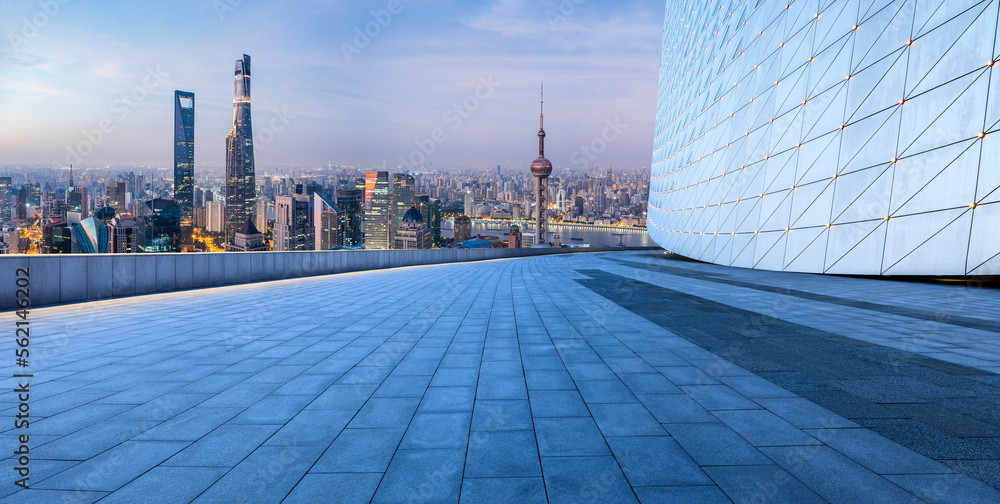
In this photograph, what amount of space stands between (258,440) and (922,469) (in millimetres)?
4699

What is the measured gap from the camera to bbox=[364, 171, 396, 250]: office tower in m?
101

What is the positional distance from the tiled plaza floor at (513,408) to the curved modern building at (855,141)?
489cm

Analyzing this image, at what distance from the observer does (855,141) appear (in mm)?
14828

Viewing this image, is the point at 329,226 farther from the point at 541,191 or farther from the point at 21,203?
the point at 541,191

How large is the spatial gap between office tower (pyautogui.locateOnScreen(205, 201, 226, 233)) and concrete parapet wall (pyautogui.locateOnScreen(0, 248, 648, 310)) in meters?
68.8

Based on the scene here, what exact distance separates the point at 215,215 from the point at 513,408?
90.0 metres

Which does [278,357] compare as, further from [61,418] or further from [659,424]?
[659,424]

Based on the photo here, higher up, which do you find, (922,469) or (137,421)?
(922,469)

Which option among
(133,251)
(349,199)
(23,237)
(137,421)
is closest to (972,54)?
(137,421)

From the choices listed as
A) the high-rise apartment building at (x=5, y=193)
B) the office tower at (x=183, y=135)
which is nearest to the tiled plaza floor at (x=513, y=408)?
the high-rise apartment building at (x=5, y=193)

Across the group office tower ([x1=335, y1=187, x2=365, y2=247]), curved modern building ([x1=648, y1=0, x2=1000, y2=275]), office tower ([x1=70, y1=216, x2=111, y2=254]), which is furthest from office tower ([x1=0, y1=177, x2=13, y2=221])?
office tower ([x1=335, y1=187, x2=365, y2=247])

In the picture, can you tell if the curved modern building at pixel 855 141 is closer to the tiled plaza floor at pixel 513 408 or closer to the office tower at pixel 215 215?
the tiled plaza floor at pixel 513 408

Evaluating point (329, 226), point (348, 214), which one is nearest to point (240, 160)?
point (348, 214)

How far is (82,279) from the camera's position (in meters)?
9.53
